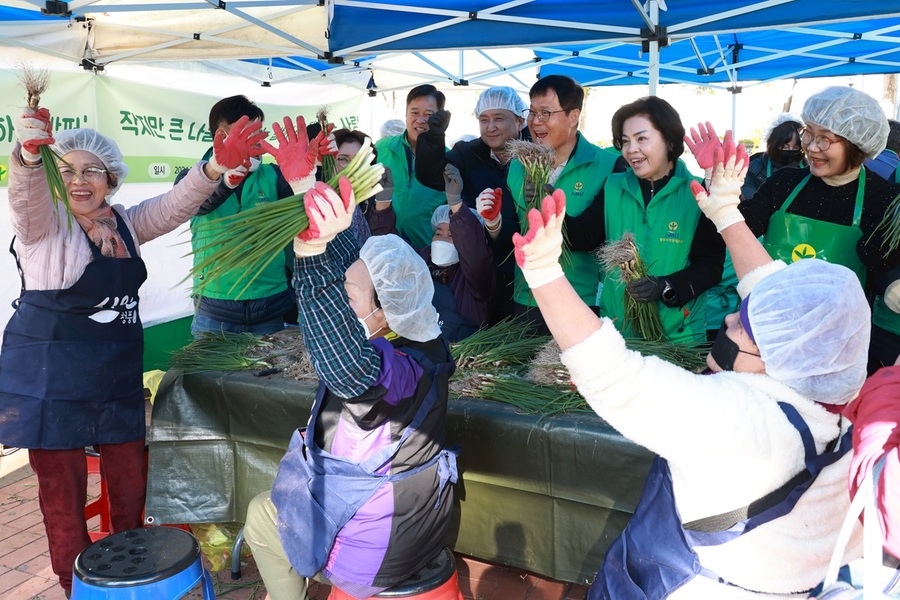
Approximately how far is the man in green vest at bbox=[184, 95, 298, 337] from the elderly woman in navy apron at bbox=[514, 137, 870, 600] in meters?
2.41

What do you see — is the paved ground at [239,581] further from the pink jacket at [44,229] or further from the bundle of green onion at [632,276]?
the pink jacket at [44,229]

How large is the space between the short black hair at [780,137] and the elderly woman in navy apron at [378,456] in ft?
11.4

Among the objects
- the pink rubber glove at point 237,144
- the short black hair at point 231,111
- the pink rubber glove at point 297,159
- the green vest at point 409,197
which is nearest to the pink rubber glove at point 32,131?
the pink rubber glove at point 237,144

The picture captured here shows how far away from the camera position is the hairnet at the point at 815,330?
139cm

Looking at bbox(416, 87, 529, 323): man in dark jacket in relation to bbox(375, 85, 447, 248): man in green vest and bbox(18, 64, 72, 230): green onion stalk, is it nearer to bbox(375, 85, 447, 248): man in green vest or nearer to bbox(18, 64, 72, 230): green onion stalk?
bbox(375, 85, 447, 248): man in green vest

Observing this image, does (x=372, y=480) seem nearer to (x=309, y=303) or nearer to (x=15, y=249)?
(x=309, y=303)

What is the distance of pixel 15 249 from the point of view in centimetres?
279

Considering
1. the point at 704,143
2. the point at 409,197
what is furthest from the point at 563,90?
the point at 409,197

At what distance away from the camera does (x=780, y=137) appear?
479 cm

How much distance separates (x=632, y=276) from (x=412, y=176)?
1880 mm

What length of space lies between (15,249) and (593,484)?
2256mm

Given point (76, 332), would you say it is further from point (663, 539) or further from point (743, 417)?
point (743, 417)

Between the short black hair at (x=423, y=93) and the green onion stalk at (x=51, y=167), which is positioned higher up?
the short black hair at (x=423, y=93)


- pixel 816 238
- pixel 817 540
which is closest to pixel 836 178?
pixel 816 238
